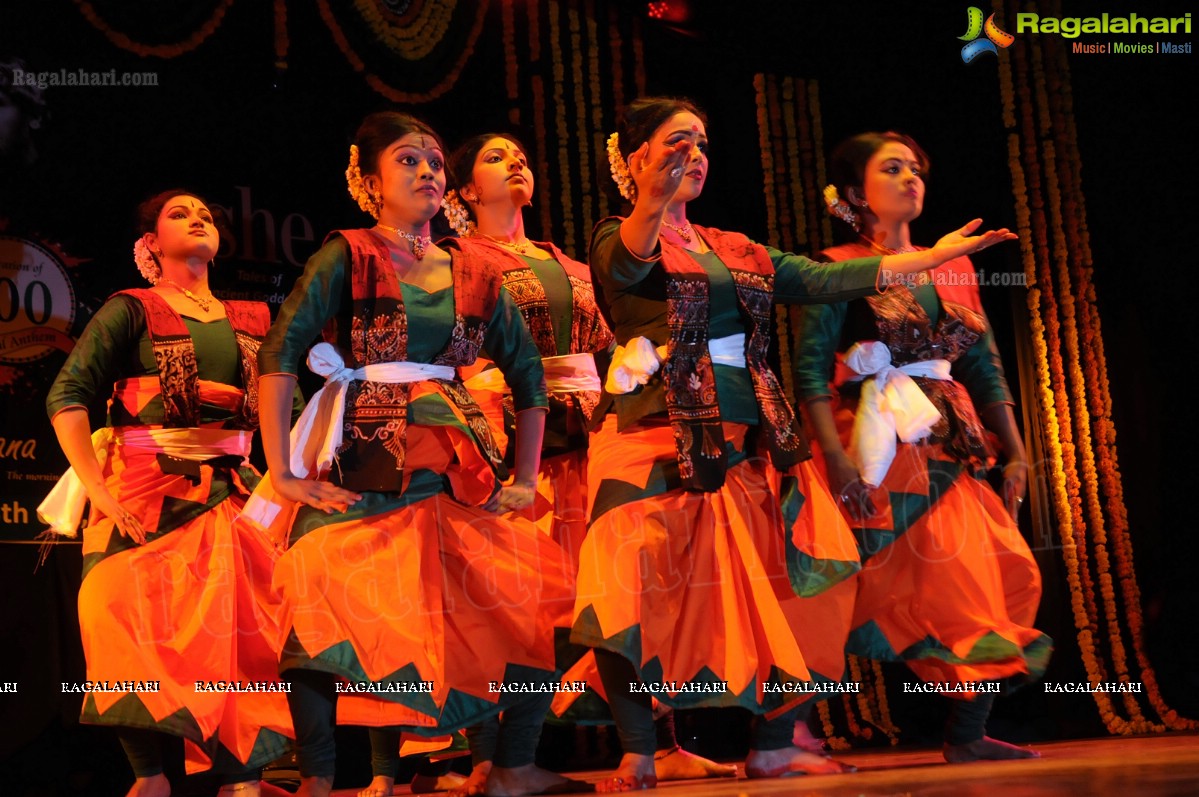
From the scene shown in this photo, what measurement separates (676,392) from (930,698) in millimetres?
2283

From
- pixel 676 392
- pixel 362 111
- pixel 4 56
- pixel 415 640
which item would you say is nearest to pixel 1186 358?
pixel 676 392

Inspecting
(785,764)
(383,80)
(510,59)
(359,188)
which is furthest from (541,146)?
(785,764)

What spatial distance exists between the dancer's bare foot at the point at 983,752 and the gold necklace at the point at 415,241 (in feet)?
5.99

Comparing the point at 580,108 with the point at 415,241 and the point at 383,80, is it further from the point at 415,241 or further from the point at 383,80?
the point at 415,241

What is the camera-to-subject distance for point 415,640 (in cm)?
308

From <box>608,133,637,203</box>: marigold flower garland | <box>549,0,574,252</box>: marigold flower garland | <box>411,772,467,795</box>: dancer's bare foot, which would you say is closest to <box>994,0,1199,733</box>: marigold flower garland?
<box>549,0,574,252</box>: marigold flower garland

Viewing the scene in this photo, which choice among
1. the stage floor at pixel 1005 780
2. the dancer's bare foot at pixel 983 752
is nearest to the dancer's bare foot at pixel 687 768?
the stage floor at pixel 1005 780

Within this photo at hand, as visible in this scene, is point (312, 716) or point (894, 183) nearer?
point (312, 716)

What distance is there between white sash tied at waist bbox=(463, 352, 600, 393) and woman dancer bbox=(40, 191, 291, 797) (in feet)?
1.97

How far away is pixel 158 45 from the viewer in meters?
4.46

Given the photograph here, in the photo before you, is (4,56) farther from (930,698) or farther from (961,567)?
(930,698)

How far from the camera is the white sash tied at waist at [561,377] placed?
12.8ft

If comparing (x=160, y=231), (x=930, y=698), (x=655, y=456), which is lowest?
(x=930, y=698)

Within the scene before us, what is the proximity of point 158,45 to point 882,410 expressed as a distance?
8.07 feet
